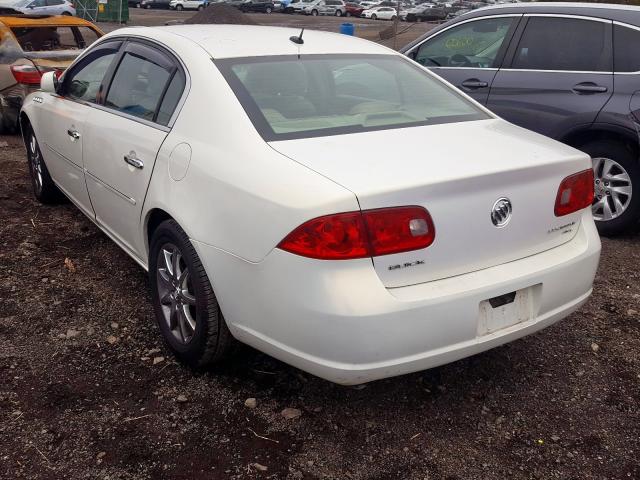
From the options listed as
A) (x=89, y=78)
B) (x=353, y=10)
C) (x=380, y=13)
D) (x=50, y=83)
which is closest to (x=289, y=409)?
(x=89, y=78)

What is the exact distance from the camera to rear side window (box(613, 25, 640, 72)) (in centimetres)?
503

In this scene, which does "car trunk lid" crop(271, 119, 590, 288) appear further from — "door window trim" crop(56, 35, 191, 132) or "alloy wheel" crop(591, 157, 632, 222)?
"alloy wheel" crop(591, 157, 632, 222)

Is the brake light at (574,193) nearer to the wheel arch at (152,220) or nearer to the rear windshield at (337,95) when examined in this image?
the rear windshield at (337,95)

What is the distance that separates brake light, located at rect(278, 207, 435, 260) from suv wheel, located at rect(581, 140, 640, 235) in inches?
130

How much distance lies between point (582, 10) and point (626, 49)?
57 cm

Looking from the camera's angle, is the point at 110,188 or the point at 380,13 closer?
the point at 110,188

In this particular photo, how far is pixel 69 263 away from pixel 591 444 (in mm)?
3393

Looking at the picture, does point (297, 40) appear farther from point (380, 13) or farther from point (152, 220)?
point (380, 13)

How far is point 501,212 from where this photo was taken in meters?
2.70

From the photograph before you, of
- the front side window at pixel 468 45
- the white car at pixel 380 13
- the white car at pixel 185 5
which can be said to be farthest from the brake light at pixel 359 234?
the white car at pixel 185 5

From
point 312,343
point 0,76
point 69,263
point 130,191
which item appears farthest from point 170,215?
point 0,76

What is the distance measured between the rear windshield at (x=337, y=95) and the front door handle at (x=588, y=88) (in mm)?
1960

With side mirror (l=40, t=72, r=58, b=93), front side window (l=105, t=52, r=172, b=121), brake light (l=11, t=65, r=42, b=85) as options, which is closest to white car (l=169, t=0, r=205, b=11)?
brake light (l=11, t=65, r=42, b=85)

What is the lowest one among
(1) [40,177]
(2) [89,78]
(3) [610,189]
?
(1) [40,177]
